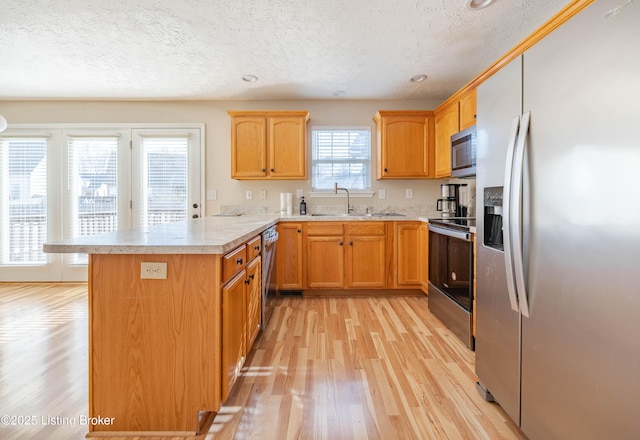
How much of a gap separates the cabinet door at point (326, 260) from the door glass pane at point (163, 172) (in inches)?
77.6

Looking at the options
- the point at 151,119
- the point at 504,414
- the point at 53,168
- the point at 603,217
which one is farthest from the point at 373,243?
the point at 53,168

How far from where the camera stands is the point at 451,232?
2.39 m

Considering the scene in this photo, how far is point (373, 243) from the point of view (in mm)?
3355

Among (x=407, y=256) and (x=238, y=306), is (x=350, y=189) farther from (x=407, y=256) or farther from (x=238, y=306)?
(x=238, y=306)

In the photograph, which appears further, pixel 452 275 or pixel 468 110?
pixel 468 110

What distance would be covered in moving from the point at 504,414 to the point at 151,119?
179 inches

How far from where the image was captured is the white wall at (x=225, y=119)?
3936 mm

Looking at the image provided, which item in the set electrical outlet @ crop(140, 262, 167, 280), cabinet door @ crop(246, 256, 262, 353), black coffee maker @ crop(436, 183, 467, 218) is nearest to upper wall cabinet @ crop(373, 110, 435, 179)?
black coffee maker @ crop(436, 183, 467, 218)

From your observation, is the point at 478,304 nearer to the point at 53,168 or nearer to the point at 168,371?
the point at 168,371

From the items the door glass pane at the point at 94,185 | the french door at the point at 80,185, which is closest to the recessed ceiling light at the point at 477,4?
the french door at the point at 80,185

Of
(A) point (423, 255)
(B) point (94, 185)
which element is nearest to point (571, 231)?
(A) point (423, 255)

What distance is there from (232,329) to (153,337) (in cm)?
34

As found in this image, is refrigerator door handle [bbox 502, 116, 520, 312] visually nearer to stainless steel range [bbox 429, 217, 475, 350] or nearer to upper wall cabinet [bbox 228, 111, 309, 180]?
stainless steel range [bbox 429, 217, 475, 350]

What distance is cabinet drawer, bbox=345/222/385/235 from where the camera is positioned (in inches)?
131
